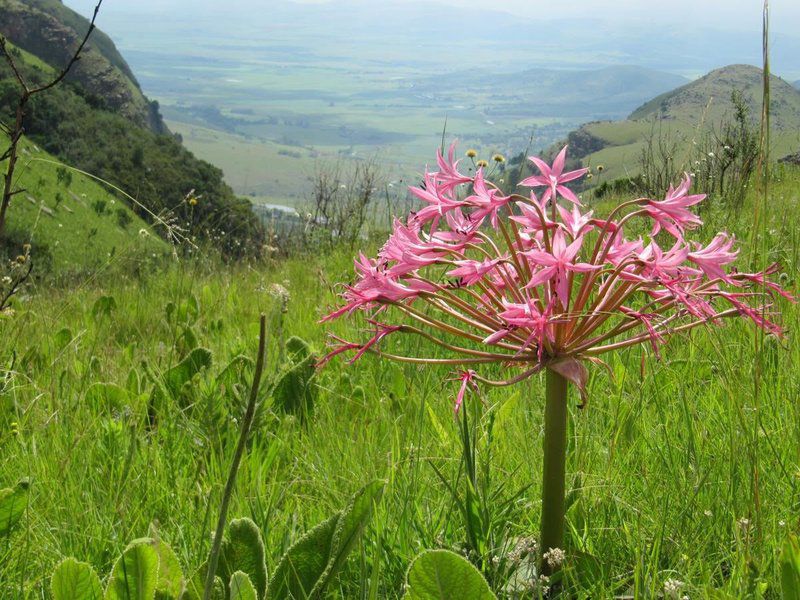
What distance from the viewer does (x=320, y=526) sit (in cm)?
157

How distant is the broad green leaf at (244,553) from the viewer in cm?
156

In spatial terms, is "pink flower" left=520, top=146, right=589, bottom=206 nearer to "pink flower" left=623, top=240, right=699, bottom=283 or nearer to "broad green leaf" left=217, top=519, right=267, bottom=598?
"pink flower" left=623, top=240, right=699, bottom=283

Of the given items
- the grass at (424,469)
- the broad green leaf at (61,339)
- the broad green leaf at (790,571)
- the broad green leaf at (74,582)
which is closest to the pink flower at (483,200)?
the grass at (424,469)

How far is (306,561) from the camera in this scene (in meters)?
1.57

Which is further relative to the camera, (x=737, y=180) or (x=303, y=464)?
(x=737, y=180)

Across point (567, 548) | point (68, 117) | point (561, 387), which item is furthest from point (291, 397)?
point (68, 117)

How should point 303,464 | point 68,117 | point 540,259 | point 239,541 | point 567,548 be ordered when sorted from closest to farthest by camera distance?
point 540,259 < point 239,541 < point 567,548 < point 303,464 < point 68,117

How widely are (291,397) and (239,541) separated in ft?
4.81

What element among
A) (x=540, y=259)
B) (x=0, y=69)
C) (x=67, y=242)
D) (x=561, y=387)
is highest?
(x=0, y=69)

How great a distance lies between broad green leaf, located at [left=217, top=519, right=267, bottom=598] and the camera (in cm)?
156

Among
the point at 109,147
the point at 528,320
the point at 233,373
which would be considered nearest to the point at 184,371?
the point at 233,373

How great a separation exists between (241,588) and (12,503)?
2.59ft

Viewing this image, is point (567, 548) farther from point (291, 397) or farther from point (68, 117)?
point (68, 117)

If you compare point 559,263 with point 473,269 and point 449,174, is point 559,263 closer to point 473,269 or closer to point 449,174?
point 473,269
